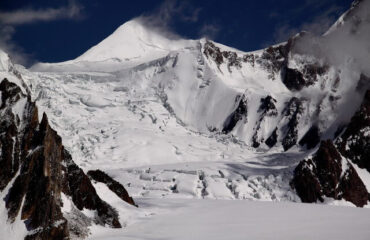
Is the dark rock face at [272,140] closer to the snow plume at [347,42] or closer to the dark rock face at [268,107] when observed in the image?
the dark rock face at [268,107]

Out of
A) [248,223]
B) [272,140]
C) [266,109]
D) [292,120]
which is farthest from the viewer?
[266,109]

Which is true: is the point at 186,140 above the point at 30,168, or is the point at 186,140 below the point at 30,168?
below

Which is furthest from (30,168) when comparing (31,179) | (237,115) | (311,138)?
(237,115)

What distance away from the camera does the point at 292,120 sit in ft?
524

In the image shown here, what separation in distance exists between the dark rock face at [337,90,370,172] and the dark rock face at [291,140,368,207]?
8.88 m

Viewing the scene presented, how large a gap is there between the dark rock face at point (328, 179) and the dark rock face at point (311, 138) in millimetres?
43923

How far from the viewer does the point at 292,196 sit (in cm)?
9662

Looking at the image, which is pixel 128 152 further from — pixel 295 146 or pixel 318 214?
pixel 318 214

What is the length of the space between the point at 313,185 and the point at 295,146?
53343 millimetres

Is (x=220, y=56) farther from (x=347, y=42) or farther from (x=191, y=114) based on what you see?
(x=347, y=42)

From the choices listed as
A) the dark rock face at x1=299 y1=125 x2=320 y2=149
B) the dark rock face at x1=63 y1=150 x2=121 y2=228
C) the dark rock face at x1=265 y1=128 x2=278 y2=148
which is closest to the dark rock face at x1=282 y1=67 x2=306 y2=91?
the dark rock face at x1=265 y1=128 x2=278 y2=148

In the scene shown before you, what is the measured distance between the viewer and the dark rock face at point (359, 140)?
358 ft

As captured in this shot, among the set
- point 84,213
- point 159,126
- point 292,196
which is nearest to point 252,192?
point 292,196

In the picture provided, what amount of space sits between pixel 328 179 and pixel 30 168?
7484 centimetres
